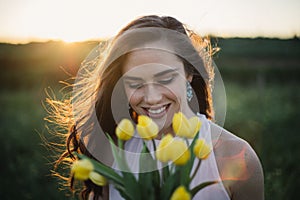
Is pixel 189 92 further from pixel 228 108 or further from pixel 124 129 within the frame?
pixel 228 108

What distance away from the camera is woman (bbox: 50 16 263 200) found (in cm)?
210

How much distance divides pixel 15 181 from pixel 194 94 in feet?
10.3

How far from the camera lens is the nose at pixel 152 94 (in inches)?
79.9

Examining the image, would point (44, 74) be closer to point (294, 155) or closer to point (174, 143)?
point (294, 155)

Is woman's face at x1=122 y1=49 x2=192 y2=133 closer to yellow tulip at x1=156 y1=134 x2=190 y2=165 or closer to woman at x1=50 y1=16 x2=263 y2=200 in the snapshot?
woman at x1=50 y1=16 x2=263 y2=200

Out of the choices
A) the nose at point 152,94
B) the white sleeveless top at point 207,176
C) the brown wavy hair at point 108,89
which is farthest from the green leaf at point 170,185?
the brown wavy hair at point 108,89

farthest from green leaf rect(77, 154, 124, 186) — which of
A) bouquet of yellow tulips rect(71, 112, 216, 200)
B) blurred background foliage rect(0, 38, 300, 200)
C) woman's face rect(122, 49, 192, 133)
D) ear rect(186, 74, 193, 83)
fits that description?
blurred background foliage rect(0, 38, 300, 200)

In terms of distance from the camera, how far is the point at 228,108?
26.3 ft

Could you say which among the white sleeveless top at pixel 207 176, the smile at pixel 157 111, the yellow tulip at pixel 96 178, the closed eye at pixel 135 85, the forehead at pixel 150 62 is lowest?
the white sleeveless top at pixel 207 176

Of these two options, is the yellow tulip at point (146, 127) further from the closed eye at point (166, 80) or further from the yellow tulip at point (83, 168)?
the closed eye at point (166, 80)

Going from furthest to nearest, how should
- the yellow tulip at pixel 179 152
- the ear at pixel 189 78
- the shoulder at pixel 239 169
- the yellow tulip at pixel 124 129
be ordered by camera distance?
1. the ear at pixel 189 78
2. the shoulder at pixel 239 169
3. the yellow tulip at pixel 124 129
4. the yellow tulip at pixel 179 152

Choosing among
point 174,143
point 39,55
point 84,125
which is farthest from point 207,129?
point 39,55

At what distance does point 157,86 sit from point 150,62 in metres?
0.14

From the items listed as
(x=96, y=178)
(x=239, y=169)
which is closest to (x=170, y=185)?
(x=96, y=178)
